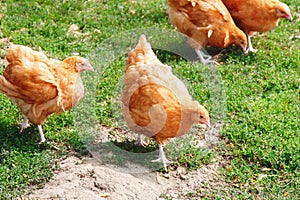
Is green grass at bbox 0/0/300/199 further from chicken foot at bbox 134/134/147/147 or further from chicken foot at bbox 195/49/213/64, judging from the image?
chicken foot at bbox 134/134/147/147

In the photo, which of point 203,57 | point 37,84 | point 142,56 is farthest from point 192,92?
point 37,84

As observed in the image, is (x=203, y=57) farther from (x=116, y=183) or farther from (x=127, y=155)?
(x=116, y=183)

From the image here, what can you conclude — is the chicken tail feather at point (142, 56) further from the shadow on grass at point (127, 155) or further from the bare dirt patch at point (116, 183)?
the bare dirt patch at point (116, 183)

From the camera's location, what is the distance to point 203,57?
9.17 meters

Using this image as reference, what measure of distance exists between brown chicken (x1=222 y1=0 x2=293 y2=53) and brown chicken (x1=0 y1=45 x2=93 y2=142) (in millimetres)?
3533

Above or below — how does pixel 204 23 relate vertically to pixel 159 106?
above

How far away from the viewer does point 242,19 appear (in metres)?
9.29

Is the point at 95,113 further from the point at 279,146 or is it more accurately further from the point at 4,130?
the point at 279,146

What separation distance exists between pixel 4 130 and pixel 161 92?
2.20 metres

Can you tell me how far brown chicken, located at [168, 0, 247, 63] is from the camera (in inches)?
343

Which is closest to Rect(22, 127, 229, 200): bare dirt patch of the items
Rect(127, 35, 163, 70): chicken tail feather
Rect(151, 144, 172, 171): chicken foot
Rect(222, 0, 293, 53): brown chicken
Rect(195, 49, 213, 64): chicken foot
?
Rect(151, 144, 172, 171): chicken foot

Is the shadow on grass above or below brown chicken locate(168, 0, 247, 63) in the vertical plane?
below

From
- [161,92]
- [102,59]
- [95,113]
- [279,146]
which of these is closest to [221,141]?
[279,146]

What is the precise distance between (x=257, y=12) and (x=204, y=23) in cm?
105
